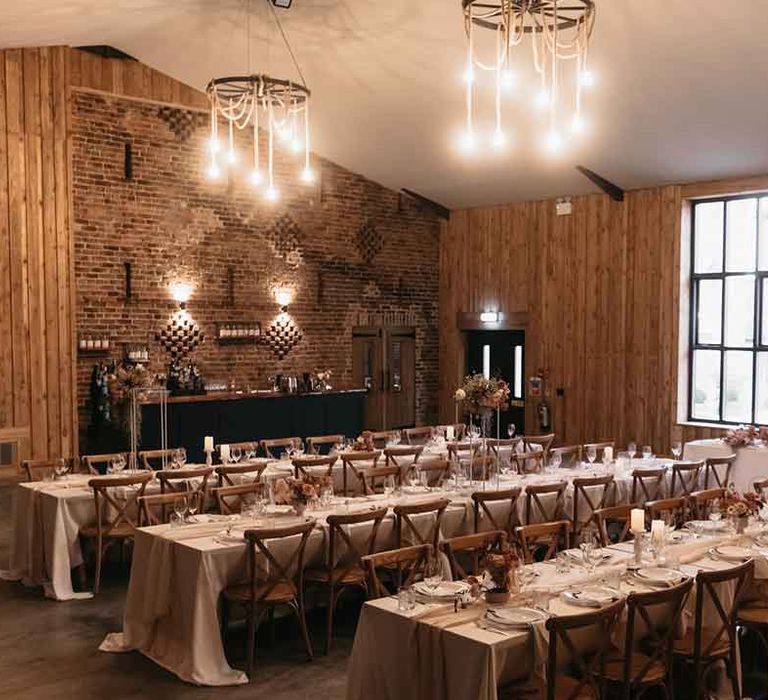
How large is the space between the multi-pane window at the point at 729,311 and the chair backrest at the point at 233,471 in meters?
7.12

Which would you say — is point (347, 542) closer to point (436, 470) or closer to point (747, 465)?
point (436, 470)

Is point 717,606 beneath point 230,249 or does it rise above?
beneath

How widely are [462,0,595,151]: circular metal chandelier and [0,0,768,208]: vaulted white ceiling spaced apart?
0.30m

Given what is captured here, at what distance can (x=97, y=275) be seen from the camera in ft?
41.6

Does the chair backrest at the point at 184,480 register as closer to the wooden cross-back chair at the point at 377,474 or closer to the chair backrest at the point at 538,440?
the wooden cross-back chair at the point at 377,474

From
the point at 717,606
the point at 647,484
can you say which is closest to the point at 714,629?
the point at 717,606

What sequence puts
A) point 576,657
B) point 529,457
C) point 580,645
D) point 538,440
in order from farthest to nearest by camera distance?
point 538,440
point 529,457
point 580,645
point 576,657

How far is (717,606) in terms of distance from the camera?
482 centimetres

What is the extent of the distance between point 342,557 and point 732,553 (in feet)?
8.45

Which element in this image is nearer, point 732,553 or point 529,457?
point 732,553

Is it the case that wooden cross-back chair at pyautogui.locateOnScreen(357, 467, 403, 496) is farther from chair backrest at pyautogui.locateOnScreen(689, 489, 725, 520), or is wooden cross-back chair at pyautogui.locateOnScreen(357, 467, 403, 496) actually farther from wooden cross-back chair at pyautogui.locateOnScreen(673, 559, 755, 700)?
wooden cross-back chair at pyautogui.locateOnScreen(673, 559, 755, 700)

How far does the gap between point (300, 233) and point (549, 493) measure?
8079 mm

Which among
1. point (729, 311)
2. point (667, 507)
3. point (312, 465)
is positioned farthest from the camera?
point (729, 311)

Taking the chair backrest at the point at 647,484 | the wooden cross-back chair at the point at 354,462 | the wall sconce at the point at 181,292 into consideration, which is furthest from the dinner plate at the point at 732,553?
the wall sconce at the point at 181,292
